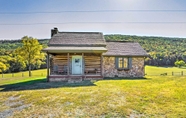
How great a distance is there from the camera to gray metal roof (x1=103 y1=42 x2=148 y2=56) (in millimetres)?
18345

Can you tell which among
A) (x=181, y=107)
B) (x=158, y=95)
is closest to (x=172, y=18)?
(x=158, y=95)

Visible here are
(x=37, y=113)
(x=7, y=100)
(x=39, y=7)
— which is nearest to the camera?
(x=37, y=113)

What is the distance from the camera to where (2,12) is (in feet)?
67.4

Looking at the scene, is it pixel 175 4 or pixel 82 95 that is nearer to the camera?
pixel 82 95

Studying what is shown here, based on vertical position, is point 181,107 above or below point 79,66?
below

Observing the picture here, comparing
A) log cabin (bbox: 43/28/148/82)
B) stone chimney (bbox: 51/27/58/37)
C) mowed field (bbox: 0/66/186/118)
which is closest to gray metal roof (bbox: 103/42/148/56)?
log cabin (bbox: 43/28/148/82)

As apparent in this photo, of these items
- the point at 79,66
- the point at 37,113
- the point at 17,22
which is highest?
the point at 17,22

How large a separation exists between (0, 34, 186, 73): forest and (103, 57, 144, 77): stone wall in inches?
837

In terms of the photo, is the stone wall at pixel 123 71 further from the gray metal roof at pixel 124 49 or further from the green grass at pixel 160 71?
the green grass at pixel 160 71

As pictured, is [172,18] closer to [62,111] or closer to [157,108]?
[157,108]

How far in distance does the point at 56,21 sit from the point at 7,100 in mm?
15973

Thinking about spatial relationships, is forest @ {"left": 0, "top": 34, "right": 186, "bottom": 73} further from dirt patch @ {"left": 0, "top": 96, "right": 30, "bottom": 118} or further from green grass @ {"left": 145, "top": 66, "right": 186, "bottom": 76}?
dirt patch @ {"left": 0, "top": 96, "right": 30, "bottom": 118}

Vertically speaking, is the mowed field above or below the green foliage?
below

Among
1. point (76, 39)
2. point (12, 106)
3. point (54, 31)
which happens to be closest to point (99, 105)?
point (12, 106)
